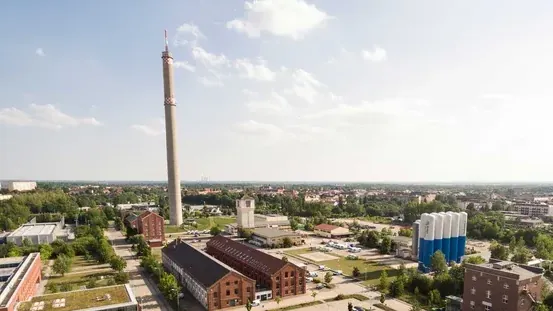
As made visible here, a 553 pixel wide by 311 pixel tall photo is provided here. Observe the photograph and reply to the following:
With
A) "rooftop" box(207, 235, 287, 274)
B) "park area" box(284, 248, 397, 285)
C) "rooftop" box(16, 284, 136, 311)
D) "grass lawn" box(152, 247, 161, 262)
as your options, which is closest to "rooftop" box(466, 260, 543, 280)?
"park area" box(284, 248, 397, 285)

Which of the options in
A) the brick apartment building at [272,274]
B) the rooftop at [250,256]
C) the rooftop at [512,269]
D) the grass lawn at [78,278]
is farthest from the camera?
the grass lawn at [78,278]

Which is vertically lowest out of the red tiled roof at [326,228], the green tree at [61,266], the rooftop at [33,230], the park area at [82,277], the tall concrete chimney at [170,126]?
the red tiled roof at [326,228]

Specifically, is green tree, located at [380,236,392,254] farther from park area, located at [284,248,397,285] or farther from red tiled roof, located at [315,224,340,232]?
red tiled roof, located at [315,224,340,232]

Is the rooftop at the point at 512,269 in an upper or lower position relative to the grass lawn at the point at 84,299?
upper

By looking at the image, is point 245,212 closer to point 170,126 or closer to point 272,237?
point 272,237

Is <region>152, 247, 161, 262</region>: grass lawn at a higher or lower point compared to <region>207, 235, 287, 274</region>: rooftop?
lower

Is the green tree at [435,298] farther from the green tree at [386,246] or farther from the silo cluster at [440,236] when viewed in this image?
the green tree at [386,246]

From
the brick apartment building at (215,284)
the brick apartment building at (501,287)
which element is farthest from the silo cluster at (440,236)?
the brick apartment building at (215,284)
